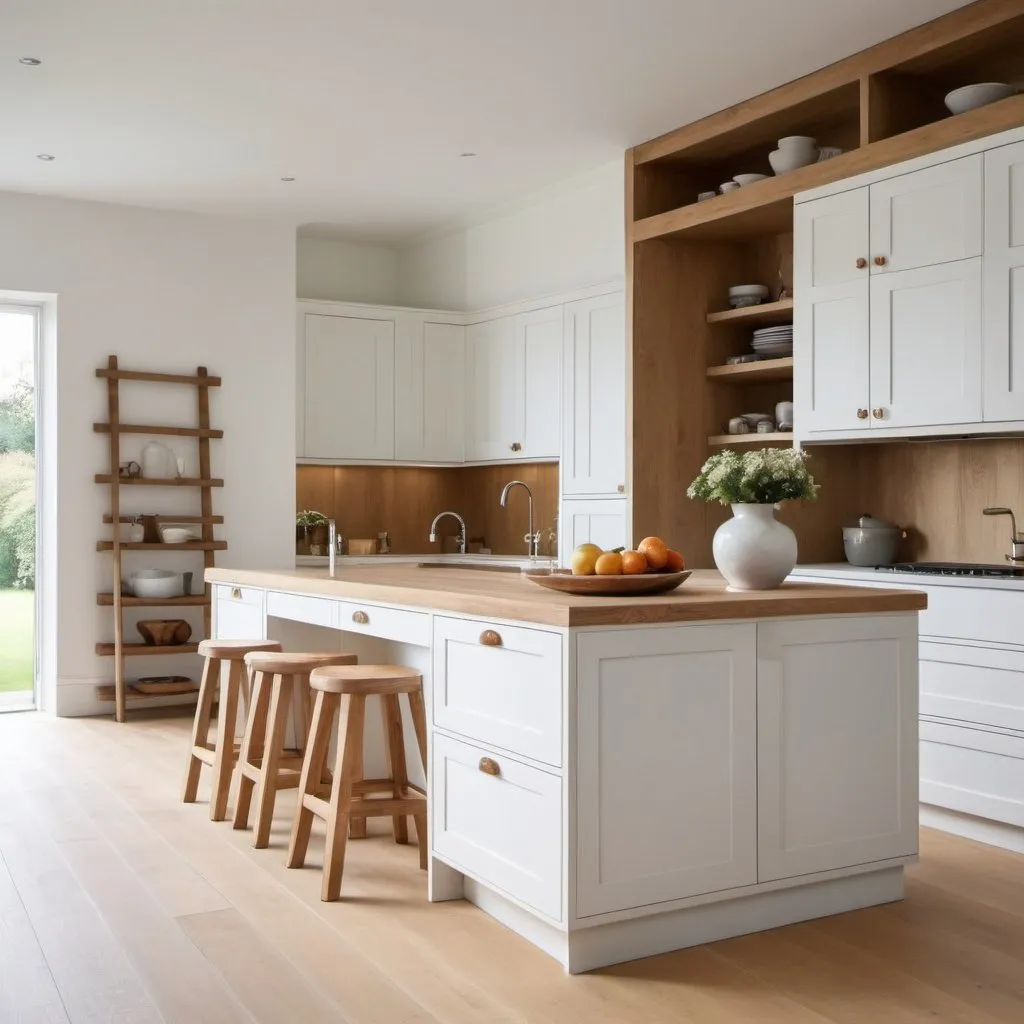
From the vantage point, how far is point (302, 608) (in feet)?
13.7

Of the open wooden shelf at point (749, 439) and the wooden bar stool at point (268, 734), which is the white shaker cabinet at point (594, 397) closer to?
the open wooden shelf at point (749, 439)

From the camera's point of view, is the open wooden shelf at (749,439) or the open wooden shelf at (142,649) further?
the open wooden shelf at (142,649)

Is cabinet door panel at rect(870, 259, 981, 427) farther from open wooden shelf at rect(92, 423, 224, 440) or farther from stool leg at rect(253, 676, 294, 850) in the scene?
open wooden shelf at rect(92, 423, 224, 440)

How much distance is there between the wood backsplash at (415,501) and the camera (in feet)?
24.6

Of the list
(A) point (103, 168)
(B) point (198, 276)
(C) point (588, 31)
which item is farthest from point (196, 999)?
(B) point (198, 276)

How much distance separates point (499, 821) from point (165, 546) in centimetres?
414

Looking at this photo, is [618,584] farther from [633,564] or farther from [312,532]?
[312,532]

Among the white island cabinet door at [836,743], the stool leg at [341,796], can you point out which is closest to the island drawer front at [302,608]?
the stool leg at [341,796]

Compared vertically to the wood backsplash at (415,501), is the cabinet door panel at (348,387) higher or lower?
higher

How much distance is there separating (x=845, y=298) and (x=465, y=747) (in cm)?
257

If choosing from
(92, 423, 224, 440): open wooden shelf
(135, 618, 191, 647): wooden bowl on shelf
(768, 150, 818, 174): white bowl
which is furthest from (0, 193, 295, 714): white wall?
(768, 150, 818, 174): white bowl

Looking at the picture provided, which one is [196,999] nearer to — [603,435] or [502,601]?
[502,601]

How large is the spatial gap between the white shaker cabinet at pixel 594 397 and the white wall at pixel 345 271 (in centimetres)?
196

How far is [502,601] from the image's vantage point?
2.90 m
